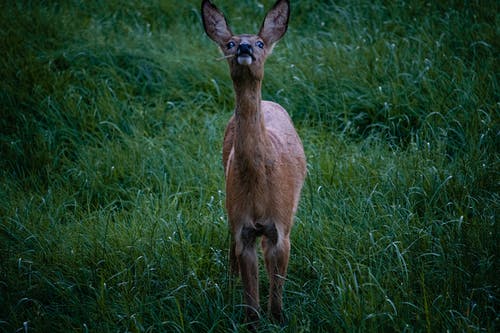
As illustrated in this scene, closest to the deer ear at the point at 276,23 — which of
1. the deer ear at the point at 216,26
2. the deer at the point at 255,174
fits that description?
the deer at the point at 255,174

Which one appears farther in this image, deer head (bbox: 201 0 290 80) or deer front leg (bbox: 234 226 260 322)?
deer front leg (bbox: 234 226 260 322)

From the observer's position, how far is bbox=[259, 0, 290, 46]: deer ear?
4188 millimetres

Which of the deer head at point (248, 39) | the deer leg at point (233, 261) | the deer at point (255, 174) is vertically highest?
the deer head at point (248, 39)

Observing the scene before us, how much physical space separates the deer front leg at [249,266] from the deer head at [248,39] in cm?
99

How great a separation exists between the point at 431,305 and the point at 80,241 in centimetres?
256

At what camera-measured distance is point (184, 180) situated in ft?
18.6

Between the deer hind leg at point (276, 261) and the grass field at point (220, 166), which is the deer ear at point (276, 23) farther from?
the grass field at point (220, 166)

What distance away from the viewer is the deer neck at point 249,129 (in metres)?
3.84

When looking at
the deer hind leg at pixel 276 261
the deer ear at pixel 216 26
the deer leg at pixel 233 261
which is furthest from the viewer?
the deer leg at pixel 233 261

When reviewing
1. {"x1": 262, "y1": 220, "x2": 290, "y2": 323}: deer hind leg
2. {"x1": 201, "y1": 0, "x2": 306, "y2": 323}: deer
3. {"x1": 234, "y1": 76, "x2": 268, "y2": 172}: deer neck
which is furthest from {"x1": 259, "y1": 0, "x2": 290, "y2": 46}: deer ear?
{"x1": 262, "y1": 220, "x2": 290, "y2": 323}: deer hind leg

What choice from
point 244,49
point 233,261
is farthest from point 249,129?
point 233,261

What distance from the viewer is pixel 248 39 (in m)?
3.87

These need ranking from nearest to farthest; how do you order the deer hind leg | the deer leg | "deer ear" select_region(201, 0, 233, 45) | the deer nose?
the deer nose → the deer hind leg → "deer ear" select_region(201, 0, 233, 45) → the deer leg

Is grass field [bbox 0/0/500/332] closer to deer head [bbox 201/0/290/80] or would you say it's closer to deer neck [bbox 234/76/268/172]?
deer neck [bbox 234/76/268/172]
